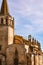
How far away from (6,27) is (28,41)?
342 inches

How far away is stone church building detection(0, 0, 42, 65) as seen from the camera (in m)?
44.2

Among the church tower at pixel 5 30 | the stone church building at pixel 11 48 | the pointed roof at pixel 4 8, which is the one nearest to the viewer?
the stone church building at pixel 11 48

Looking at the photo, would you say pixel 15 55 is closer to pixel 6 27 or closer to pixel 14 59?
pixel 14 59

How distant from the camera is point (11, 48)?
4528cm

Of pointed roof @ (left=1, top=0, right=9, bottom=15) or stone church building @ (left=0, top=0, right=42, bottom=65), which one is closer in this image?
stone church building @ (left=0, top=0, right=42, bottom=65)

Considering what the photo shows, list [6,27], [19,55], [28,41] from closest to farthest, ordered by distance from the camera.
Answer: [19,55] < [6,27] < [28,41]

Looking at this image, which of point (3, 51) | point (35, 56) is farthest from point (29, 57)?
point (3, 51)

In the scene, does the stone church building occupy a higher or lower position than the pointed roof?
lower

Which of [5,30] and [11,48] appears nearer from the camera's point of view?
[11,48]

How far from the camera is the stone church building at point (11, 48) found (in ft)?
145

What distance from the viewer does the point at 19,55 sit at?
4428 cm

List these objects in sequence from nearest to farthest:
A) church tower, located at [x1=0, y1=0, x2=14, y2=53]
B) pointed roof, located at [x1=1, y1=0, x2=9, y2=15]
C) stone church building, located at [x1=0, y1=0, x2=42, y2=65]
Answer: stone church building, located at [x1=0, y1=0, x2=42, y2=65] → church tower, located at [x1=0, y1=0, x2=14, y2=53] → pointed roof, located at [x1=1, y1=0, x2=9, y2=15]

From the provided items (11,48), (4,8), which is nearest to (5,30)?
(11,48)

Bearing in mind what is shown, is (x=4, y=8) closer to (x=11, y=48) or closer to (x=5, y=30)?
(x=5, y=30)
